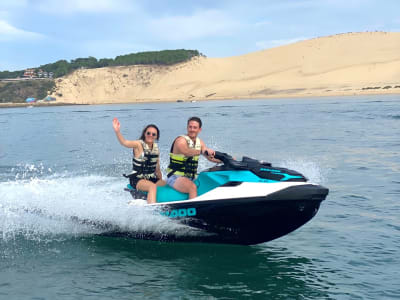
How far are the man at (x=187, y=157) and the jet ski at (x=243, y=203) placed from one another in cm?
12

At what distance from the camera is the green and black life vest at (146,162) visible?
6340 millimetres

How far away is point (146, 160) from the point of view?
6.39 meters

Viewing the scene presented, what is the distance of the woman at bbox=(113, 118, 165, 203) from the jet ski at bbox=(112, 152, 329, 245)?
14 centimetres

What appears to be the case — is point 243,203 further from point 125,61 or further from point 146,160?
point 125,61

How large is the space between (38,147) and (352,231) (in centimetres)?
1550

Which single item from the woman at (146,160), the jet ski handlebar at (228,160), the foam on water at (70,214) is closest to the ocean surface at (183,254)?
the foam on water at (70,214)

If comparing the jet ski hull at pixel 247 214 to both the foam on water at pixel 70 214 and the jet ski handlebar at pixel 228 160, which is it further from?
the jet ski handlebar at pixel 228 160

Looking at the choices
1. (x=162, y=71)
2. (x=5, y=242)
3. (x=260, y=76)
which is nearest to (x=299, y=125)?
(x=5, y=242)

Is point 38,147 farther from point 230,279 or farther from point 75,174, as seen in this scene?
point 230,279

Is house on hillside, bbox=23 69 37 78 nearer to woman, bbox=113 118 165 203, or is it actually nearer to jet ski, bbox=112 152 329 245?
woman, bbox=113 118 165 203

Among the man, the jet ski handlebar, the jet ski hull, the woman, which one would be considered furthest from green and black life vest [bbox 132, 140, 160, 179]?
the jet ski handlebar

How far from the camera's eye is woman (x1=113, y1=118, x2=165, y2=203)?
20.3ft

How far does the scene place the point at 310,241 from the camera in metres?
6.64

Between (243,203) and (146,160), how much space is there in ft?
4.87
